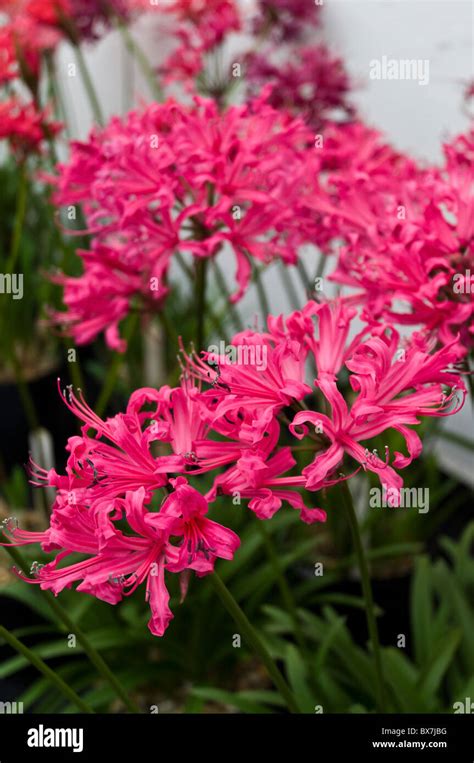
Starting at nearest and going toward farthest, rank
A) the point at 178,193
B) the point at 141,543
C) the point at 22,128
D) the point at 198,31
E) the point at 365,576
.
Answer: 1. the point at 141,543
2. the point at 365,576
3. the point at 178,193
4. the point at 22,128
5. the point at 198,31

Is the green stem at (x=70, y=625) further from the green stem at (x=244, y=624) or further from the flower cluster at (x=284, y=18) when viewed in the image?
the flower cluster at (x=284, y=18)

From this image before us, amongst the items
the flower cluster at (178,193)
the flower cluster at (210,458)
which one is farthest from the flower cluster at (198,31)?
the flower cluster at (210,458)

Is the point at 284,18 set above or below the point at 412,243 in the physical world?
above

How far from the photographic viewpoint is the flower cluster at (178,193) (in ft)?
2.72

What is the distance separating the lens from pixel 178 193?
84 centimetres

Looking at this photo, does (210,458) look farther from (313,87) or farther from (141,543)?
(313,87)

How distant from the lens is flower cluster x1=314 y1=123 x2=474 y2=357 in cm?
72

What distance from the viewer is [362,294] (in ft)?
2.79

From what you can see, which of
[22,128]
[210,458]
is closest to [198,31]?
[22,128]

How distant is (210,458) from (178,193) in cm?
37

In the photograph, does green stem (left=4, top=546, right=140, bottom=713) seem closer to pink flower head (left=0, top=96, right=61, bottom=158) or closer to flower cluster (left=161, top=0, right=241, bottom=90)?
pink flower head (left=0, top=96, right=61, bottom=158)

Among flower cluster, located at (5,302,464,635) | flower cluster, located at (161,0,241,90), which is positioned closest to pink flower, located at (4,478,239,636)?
flower cluster, located at (5,302,464,635)

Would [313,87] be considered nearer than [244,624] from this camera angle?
No
